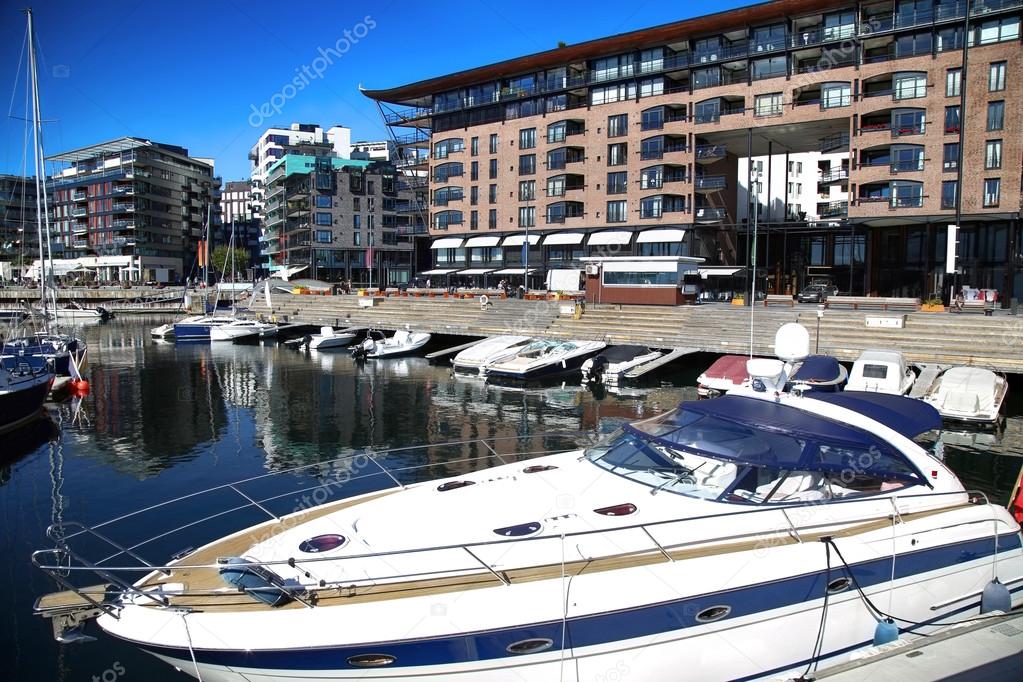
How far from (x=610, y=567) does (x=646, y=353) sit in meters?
27.5

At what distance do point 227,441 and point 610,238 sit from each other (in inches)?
1705

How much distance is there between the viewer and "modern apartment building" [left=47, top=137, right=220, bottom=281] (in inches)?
4252

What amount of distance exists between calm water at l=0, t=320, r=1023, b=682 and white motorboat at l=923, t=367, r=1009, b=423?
3.45 feet

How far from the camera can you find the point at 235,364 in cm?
3912

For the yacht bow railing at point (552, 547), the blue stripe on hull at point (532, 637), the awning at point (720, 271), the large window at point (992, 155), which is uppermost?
the large window at point (992, 155)

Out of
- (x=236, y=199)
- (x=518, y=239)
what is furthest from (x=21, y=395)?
(x=236, y=199)

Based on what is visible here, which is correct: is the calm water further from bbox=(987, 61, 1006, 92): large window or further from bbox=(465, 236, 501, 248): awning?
bbox=(465, 236, 501, 248): awning

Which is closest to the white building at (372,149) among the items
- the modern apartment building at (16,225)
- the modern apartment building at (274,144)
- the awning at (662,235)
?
the modern apartment building at (274,144)

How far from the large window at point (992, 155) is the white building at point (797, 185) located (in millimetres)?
15987

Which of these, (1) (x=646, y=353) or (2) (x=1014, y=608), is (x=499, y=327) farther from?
(2) (x=1014, y=608)

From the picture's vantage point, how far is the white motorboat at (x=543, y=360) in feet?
106

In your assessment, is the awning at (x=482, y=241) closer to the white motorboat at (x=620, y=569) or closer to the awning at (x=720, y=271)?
the awning at (x=720, y=271)

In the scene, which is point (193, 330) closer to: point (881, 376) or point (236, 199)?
point (881, 376)

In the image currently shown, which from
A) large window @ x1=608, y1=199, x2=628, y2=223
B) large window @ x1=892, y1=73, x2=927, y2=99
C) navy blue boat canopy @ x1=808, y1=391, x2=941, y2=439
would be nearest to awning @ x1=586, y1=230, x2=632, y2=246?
large window @ x1=608, y1=199, x2=628, y2=223
